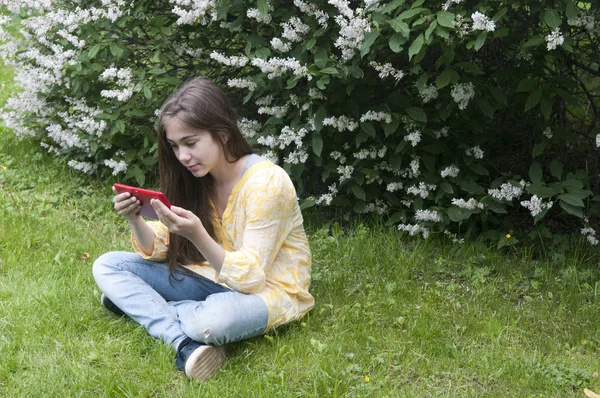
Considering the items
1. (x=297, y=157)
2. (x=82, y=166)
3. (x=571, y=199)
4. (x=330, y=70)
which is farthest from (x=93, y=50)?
(x=571, y=199)

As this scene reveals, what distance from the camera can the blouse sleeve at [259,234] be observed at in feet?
9.67

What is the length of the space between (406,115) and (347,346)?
56.2 inches

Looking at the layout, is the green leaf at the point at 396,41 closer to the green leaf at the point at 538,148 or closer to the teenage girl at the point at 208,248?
the teenage girl at the point at 208,248

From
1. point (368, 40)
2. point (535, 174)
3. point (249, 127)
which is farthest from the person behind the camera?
point (249, 127)

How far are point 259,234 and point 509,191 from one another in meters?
1.49

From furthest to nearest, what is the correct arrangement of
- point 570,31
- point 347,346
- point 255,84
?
point 255,84, point 570,31, point 347,346

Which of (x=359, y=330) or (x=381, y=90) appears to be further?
(x=381, y=90)

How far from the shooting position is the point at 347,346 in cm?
312

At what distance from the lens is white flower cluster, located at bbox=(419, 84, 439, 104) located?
3824mm

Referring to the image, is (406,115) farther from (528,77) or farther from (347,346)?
(347,346)

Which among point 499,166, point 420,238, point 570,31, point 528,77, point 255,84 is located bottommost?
point 420,238

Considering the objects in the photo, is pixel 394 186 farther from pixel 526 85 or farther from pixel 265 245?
pixel 265 245

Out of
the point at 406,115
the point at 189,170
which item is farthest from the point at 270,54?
the point at 189,170

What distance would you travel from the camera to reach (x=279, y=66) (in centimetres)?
388
